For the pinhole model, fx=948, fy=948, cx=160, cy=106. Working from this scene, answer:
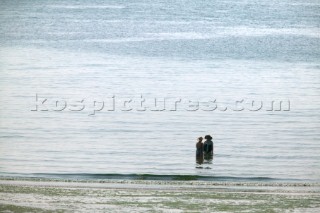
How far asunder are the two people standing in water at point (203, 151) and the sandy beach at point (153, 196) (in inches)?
224

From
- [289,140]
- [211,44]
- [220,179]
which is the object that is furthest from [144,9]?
[220,179]

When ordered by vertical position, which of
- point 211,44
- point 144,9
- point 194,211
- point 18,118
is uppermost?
point 144,9

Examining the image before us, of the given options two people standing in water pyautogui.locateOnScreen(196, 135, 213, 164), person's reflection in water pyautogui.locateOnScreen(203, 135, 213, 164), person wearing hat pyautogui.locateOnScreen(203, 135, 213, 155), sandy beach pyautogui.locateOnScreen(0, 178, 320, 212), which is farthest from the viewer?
person wearing hat pyautogui.locateOnScreen(203, 135, 213, 155)

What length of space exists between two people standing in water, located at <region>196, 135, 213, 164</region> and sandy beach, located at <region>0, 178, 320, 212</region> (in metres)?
5.68

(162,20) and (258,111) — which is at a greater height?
(162,20)

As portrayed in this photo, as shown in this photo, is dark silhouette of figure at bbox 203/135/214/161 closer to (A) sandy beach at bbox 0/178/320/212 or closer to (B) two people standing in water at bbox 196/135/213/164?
(B) two people standing in water at bbox 196/135/213/164

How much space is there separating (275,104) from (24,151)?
22.4 metres

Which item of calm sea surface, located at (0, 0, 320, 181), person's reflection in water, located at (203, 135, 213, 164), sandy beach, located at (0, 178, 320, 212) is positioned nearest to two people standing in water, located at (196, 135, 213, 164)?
person's reflection in water, located at (203, 135, 213, 164)

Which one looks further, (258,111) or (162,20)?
(162,20)

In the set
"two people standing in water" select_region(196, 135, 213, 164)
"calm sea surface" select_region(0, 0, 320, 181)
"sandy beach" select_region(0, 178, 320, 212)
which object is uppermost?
"calm sea surface" select_region(0, 0, 320, 181)

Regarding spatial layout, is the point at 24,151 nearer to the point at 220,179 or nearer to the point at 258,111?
the point at 220,179

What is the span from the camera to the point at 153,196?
95.6 ft

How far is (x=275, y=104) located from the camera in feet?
197

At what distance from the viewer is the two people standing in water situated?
39.5 meters
